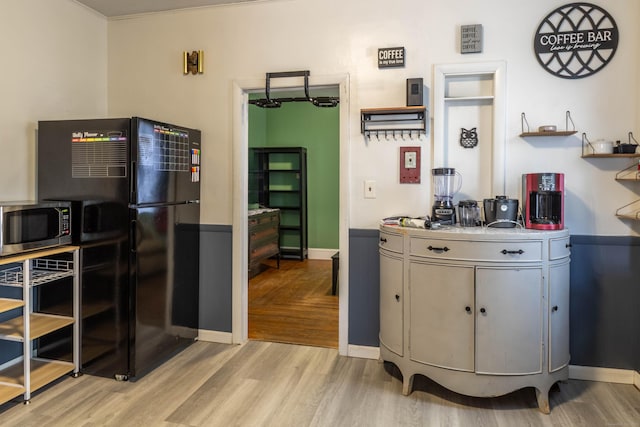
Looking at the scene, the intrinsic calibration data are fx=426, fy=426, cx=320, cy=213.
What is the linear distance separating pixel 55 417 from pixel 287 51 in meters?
2.73

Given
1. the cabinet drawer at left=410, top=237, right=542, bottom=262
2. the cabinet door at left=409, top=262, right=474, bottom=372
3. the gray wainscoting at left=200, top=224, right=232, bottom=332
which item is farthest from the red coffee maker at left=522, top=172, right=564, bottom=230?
the gray wainscoting at left=200, top=224, right=232, bottom=332

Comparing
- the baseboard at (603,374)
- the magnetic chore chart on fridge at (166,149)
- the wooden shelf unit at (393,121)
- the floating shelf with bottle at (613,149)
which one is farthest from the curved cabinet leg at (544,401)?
the magnetic chore chart on fridge at (166,149)

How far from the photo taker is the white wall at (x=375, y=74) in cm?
268

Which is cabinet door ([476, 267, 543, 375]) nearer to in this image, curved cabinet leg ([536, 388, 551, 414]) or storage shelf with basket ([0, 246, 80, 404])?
curved cabinet leg ([536, 388, 551, 414])

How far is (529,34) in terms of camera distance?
276 cm

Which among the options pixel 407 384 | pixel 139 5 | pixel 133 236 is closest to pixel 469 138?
pixel 407 384

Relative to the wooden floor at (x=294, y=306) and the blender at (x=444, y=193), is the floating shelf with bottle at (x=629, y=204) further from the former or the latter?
the wooden floor at (x=294, y=306)

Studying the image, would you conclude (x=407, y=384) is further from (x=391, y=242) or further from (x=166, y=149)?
(x=166, y=149)

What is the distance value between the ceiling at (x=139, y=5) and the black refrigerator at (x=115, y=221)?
3.54ft

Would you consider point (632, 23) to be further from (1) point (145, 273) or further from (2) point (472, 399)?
(1) point (145, 273)

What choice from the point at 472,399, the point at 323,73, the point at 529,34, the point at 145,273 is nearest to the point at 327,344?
the point at 472,399

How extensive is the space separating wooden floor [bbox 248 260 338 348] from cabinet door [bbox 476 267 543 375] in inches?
50.9

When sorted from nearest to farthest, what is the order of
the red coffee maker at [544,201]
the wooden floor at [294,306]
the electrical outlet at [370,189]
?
the red coffee maker at [544,201] < the electrical outlet at [370,189] < the wooden floor at [294,306]

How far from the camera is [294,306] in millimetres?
4379
